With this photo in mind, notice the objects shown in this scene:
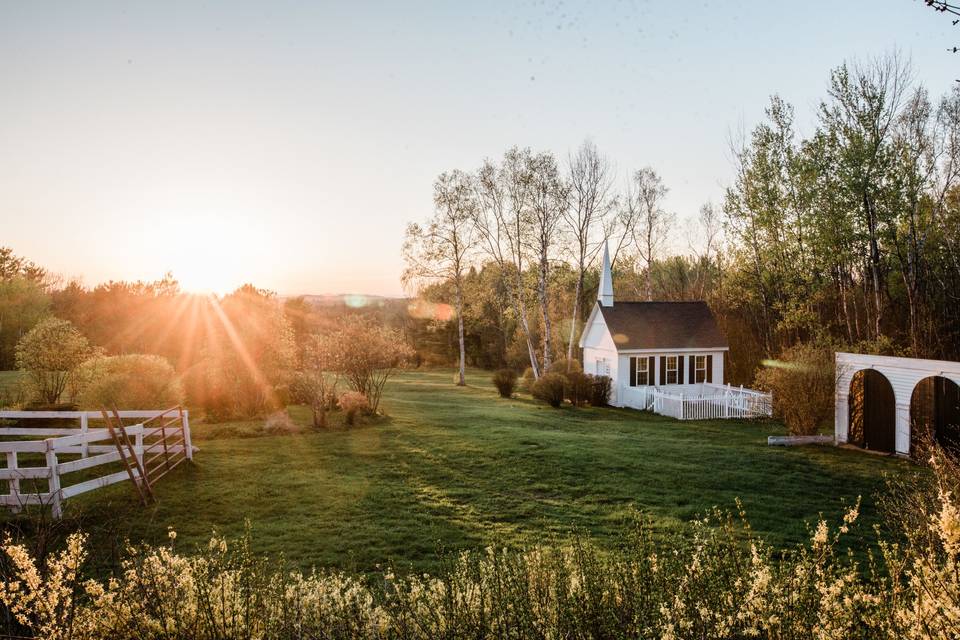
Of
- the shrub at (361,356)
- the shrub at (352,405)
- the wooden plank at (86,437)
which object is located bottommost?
the shrub at (352,405)

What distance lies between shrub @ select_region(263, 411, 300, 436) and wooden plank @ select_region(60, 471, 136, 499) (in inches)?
227

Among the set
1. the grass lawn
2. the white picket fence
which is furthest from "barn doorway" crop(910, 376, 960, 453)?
the white picket fence

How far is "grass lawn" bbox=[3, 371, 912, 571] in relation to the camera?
870cm

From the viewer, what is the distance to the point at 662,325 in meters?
26.6

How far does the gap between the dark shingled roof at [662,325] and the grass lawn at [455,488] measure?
771cm

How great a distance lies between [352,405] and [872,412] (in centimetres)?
1524

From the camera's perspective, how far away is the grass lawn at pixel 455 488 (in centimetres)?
870

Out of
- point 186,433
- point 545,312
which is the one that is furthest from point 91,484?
point 545,312

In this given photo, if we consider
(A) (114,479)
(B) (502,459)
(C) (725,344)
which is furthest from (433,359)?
(A) (114,479)

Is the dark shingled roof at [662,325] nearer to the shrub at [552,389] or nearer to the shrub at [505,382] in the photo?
the shrub at [552,389]

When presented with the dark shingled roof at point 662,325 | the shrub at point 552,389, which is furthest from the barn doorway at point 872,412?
the shrub at point 552,389

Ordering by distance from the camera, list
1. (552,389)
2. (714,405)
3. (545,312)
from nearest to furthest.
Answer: (714,405) → (552,389) → (545,312)

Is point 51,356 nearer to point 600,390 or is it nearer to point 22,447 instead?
point 22,447

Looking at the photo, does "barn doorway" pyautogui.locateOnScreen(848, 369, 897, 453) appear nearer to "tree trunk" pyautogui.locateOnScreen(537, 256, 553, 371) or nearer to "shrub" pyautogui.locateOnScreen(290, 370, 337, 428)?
"tree trunk" pyautogui.locateOnScreen(537, 256, 553, 371)
